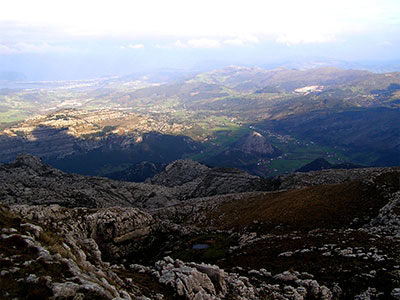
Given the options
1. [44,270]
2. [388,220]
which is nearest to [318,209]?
[388,220]

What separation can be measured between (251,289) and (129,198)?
364ft

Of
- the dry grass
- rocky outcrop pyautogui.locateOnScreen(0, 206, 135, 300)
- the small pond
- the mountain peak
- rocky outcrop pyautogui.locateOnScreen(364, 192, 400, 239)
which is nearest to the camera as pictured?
rocky outcrop pyautogui.locateOnScreen(0, 206, 135, 300)

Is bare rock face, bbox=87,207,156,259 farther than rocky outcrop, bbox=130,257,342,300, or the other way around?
bare rock face, bbox=87,207,156,259

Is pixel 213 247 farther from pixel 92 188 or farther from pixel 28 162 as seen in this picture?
pixel 28 162

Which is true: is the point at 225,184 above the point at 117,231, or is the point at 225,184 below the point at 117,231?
below

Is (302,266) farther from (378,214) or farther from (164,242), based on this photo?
(164,242)

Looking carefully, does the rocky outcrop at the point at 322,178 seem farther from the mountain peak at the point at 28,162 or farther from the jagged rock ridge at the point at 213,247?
the mountain peak at the point at 28,162

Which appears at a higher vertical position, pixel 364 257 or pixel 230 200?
pixel 364 257

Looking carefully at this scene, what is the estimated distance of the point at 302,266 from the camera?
35875 mm

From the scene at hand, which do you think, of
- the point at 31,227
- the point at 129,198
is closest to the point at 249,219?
the point at 31,227

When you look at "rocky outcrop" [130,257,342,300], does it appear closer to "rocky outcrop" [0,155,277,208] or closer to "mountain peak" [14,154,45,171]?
"rocky outcrop" [0,155,277,208]

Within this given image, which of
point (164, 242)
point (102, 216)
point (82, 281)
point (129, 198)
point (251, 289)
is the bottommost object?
point (129, 198)

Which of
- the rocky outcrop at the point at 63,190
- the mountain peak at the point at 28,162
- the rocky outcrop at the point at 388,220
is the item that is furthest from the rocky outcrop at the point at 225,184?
the mountain peak at the point at 28,162

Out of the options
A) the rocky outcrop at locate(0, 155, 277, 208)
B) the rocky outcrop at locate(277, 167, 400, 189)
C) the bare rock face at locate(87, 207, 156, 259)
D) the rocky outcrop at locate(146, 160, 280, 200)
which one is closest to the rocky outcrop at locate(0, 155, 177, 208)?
the rocky outcrop at locate(0, 155, 277, 208)
